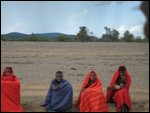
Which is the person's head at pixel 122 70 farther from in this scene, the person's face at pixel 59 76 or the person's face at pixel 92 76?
the person's face at pixel 59 76

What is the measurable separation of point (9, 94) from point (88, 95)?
70.4 inches

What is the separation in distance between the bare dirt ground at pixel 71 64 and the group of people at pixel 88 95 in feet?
1.17

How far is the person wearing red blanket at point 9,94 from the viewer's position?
31.5 ft

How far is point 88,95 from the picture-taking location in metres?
9.91

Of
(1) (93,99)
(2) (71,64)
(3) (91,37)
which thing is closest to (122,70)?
(1) (93,99)

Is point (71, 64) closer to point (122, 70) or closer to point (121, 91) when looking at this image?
point (122, 70)

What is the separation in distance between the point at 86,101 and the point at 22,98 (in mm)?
2504

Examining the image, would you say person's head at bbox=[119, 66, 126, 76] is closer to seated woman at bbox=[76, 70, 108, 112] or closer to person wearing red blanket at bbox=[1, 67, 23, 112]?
seated woman at bbox=[76, 70, 108, 112]

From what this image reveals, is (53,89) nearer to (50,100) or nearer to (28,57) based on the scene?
(50,100)

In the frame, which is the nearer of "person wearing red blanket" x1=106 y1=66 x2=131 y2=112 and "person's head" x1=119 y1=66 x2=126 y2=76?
→ "person wearing red blanket" x1=106 y1=66 x2=131 y2=112

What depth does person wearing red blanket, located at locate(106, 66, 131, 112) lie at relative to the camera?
393 inches

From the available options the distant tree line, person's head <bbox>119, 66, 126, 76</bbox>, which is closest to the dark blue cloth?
person's head <bbox>119, 66, 126, 76</bbox>

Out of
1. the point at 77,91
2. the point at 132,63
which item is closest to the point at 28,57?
the point at 132,63

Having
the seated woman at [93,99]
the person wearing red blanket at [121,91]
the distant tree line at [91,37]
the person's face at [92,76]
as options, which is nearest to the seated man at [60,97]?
the seated woman at [93,99]
